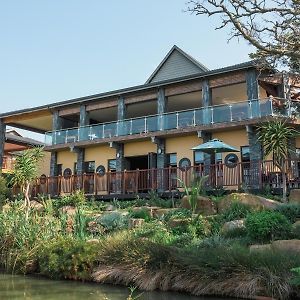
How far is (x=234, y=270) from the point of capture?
8641mm

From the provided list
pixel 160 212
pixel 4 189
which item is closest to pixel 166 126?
pixel 160 212

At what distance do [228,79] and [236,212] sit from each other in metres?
10.8

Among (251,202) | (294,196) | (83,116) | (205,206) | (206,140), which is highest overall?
(83,116)

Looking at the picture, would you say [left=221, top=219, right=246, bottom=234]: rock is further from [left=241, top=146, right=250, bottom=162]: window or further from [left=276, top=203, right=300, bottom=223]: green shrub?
[left=241, top=146, right=250, bottom=162]: window

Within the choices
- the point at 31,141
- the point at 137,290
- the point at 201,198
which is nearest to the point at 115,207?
the point at 201,198

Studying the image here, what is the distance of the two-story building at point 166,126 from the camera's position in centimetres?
2045

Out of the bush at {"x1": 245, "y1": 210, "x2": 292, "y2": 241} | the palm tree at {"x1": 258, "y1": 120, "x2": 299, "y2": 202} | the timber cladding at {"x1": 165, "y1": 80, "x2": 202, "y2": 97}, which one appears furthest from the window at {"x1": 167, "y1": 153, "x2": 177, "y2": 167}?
the bush at {"x1": 245, "y1": 210, "x2": 292, "y2": 241}

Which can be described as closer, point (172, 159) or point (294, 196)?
point (294, 196)

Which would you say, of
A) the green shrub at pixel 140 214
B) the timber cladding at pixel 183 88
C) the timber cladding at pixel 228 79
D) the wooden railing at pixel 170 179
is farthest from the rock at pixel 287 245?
the timber cladding at pixel 183 88

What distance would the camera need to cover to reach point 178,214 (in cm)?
1414

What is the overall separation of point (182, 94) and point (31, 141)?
1959 cm

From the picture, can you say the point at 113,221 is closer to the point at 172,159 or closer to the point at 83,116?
the point at 172,159

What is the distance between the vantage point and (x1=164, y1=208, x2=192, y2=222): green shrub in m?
13.7

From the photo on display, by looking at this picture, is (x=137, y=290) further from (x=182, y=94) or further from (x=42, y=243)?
(x=182, y=94)
